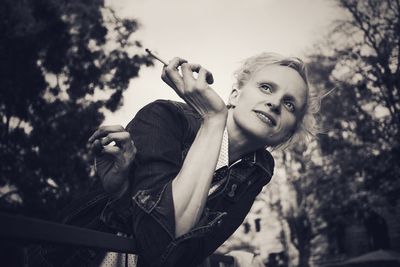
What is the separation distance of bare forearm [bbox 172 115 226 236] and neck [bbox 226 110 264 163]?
49cm

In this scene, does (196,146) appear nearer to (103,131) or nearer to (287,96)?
(103,131)

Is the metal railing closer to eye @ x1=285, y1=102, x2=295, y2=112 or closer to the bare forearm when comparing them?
the bare forearm

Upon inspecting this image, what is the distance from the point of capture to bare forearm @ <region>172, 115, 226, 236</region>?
1043mm

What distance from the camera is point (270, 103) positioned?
1.63m

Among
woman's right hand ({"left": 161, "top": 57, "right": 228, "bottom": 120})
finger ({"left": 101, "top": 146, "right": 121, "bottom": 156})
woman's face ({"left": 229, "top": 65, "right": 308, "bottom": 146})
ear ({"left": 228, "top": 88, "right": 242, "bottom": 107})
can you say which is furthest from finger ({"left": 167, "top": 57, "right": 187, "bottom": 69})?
ear ({"left": 228, "top": 88, "right": 242, "bottom": 107})

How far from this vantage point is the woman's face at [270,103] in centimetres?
160

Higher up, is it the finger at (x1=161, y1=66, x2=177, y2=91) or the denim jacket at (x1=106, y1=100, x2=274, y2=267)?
the finger at (x1=161, y1=66, x2=177, y2=91)

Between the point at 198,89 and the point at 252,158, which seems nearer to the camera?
the point at 198,89

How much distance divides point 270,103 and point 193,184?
72 cm

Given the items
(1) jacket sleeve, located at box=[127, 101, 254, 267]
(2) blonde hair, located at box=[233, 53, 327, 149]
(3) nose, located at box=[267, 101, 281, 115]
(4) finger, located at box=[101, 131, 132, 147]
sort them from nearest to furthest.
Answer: (1) jacket sleeve, located at box=[127, 101, 254, 267]
(4) finger, located at box=[101, 131, 132, 147]
(3) nose, located at box=[267, 101, 281, 115]
(2) blonde hair, located at box=[233, 53, 327, 149]

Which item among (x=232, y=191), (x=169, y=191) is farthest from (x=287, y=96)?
(x=169, y=191)

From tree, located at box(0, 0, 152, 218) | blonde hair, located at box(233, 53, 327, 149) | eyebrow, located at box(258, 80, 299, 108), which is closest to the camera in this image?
eyebrow, located at box(258, 80, 299, 108)

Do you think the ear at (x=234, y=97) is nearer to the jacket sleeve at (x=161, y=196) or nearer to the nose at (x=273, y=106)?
the nose at (x=273, y=106)

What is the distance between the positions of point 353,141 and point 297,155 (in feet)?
15.7
